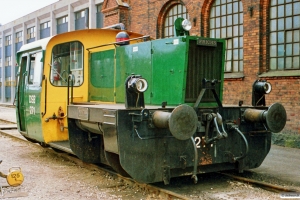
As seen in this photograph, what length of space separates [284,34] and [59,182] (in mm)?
7859

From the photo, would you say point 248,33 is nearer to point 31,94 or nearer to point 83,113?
point 31,94

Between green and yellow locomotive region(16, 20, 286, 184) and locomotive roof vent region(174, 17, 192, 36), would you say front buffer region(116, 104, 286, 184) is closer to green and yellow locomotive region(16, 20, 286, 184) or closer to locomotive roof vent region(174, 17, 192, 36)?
green and yellow locomotive region(16, 20, 286, 184)

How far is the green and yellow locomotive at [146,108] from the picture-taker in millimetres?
5152

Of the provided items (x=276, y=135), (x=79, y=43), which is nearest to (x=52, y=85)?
(x=79, y=43)

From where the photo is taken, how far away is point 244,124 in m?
6.07

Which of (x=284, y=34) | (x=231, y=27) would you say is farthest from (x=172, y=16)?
(x=284, y=34)

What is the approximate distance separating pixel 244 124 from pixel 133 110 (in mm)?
1999

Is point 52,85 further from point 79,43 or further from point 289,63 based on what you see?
point 289,63

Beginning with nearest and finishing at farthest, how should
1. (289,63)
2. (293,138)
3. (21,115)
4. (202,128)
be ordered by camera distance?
(202,128) < (21,115) < (293,138) < (289,63)

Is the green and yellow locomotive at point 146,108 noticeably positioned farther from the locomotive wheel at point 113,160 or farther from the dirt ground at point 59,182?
the dirt ground at point 59,182

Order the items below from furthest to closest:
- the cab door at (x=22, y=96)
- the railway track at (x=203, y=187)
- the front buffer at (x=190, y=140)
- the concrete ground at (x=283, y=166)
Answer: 1. the cab door at (x=22, y=96)
2. the concrete ground at (x=283, y=166)
3. the railway track at (x=203, y=187)
4. the front buffer at (x=190, y=140)

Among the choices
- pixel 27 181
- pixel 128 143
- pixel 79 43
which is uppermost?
pixel 79 43

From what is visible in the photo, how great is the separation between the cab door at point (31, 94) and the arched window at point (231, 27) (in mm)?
6822

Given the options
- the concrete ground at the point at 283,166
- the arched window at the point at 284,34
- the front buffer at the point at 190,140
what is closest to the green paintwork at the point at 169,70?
the front buffer at the point at 190,140
